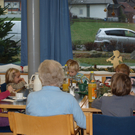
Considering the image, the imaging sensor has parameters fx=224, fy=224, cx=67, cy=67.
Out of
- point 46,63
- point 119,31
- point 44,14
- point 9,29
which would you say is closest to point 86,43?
point 119,31

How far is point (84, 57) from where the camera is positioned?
14.8ft

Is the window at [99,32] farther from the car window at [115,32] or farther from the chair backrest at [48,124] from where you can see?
the chair backrest at [48,124]

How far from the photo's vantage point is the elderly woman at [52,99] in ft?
4.80

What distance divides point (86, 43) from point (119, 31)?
0.69 m

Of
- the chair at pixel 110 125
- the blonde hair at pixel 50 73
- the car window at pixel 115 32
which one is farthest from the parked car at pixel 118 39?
the chair at pixel 110 125

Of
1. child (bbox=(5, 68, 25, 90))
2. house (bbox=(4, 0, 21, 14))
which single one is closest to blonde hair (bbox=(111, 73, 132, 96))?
child (bbox=(5, 68, 25, 90))

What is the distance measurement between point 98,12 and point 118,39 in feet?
2.17

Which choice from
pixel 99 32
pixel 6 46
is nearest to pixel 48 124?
pixel 99 32

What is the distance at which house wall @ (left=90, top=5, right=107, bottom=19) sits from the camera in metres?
4.41

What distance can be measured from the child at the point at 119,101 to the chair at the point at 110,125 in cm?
31

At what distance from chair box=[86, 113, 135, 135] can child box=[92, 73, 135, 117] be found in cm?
31

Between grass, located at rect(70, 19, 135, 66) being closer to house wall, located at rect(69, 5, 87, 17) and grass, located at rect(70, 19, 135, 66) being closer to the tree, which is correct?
house wall, located at rect(69, 5, 87, 17)

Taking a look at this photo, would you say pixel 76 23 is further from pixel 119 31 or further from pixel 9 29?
pixel 9 29

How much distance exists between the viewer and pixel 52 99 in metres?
1.47
